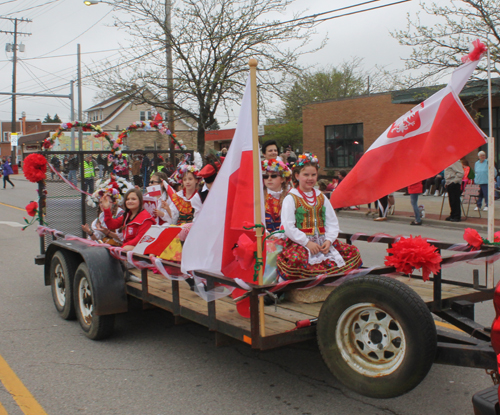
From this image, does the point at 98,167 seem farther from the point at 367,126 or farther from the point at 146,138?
the point at 146,138

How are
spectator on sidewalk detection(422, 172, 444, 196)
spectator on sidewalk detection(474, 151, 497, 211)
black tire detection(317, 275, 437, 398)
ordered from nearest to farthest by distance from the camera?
black tire detection(317, 275, 437, 398), spectator on sidewalk detection(474, 151, 497, 211), spectator on sidewalk detection(422, 172, 444, 196)

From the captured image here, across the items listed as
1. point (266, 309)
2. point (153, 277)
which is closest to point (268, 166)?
point (153, 277)

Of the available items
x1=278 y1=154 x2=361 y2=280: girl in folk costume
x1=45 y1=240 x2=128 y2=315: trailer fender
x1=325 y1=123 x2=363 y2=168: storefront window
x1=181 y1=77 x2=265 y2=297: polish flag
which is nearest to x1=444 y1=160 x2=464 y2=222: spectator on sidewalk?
x1=278 y1=154 x2=361 y2=280: girl in folk costume

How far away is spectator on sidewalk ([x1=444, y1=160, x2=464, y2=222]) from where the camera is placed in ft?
45.3

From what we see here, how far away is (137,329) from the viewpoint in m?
5.50

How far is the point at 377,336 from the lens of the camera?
3.13 metres

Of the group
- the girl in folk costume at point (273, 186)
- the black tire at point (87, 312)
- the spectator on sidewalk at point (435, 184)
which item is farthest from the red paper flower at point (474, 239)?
the spectator on sidewalk at point (435, 184)

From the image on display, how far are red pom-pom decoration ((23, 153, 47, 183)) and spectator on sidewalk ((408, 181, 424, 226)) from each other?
961 cm

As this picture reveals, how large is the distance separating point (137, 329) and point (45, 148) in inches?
121

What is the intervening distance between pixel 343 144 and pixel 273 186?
77.4ft

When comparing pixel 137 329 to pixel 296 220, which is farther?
pixel 137 329

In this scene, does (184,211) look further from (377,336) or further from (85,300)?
(377,336)

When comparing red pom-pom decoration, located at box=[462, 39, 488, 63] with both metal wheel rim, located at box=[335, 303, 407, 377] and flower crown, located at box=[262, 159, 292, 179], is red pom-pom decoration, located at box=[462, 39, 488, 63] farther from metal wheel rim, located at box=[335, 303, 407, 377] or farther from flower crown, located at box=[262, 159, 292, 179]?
flower crown, located at box=[262, 159, 292, 179]

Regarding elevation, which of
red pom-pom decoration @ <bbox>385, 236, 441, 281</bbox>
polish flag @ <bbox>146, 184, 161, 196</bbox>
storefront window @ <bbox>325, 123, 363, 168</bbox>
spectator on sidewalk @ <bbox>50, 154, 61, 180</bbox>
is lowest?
red pom-pom decoration @ <bbox>385, 236, 441, 281</bbox>
